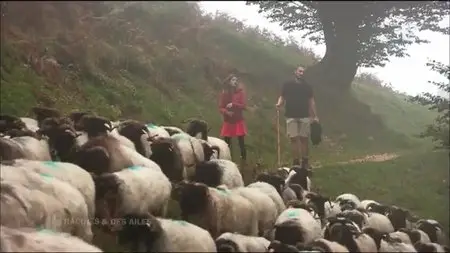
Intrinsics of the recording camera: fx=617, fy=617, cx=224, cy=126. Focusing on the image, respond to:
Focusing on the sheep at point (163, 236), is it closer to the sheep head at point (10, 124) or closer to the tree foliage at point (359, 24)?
the sheep head at point (10, 124)

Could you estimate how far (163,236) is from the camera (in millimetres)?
6562

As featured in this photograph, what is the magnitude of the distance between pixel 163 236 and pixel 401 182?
1094cm

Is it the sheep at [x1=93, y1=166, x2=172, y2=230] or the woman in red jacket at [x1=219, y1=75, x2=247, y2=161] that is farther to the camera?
the woman in red jacket at [x1=219, y1=75, x2=247, y2=161]

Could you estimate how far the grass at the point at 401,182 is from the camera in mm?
14491

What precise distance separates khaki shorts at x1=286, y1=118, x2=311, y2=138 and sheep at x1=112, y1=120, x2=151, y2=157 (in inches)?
157

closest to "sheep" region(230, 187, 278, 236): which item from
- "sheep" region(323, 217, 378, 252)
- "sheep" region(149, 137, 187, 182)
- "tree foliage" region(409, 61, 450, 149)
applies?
"sheep" region(323, 217, 378, 252)

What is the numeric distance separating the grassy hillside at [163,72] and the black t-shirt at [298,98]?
3439 mm

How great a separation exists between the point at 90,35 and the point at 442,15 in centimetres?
1332

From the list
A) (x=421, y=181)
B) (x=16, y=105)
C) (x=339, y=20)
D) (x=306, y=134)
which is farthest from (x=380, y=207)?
(x=339, y=20)

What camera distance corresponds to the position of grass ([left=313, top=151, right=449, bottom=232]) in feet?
47.5

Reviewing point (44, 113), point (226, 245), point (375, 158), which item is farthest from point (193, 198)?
point (375, 158)

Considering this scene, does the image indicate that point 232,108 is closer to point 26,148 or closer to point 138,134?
point 138,134

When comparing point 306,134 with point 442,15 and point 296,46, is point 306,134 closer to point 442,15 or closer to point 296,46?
point 442,15

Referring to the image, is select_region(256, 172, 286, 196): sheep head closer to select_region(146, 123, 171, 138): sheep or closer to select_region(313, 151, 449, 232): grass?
select_region(146, 123, 171, 138): sheep
